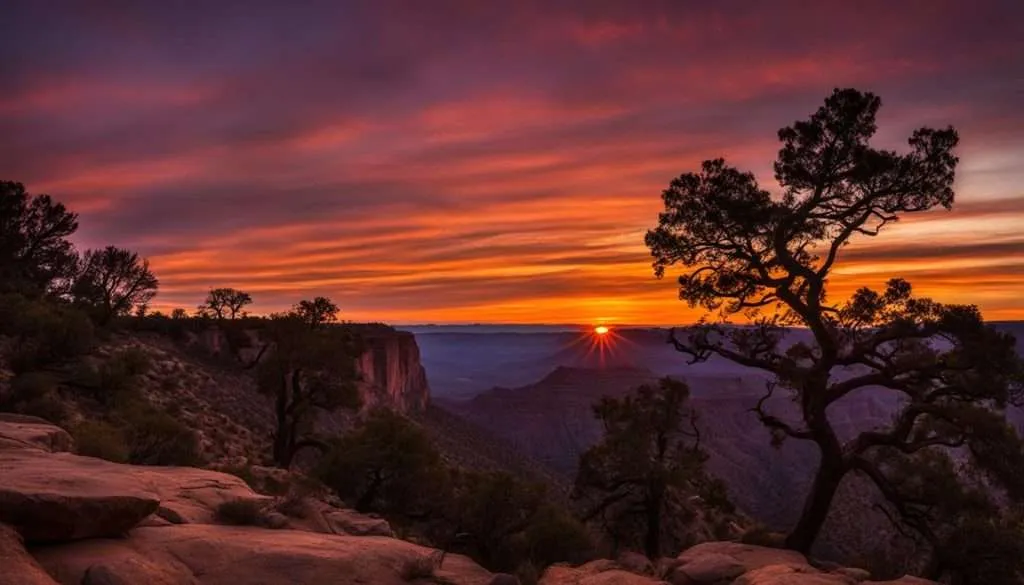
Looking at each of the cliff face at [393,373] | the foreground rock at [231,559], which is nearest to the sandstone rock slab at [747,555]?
the foreground rock at [231,559]

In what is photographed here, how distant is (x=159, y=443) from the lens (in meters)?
15.6

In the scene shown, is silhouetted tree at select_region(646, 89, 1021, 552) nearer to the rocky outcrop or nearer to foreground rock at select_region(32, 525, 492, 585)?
the rocky outcrop

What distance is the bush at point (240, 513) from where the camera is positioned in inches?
416

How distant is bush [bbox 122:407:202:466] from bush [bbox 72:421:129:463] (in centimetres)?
77

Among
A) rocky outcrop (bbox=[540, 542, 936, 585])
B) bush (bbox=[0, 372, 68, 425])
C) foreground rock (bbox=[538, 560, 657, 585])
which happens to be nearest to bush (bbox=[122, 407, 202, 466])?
bush (bbox=[0, 372, 68, 425])

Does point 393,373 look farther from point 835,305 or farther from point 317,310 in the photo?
point 835,305

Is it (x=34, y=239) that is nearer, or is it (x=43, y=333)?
(x=43, y=333)

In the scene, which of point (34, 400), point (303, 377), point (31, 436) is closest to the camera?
point (31, 436)

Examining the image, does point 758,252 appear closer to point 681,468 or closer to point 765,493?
point 681,468

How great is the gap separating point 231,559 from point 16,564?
100.0 inches

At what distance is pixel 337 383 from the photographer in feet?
96.3

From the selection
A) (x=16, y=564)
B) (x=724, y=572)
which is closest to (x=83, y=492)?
(x=16, y=564)

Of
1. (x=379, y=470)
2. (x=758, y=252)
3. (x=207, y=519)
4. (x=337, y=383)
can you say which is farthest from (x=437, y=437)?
(x=207, y=519)

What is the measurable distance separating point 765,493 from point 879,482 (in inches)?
2794
